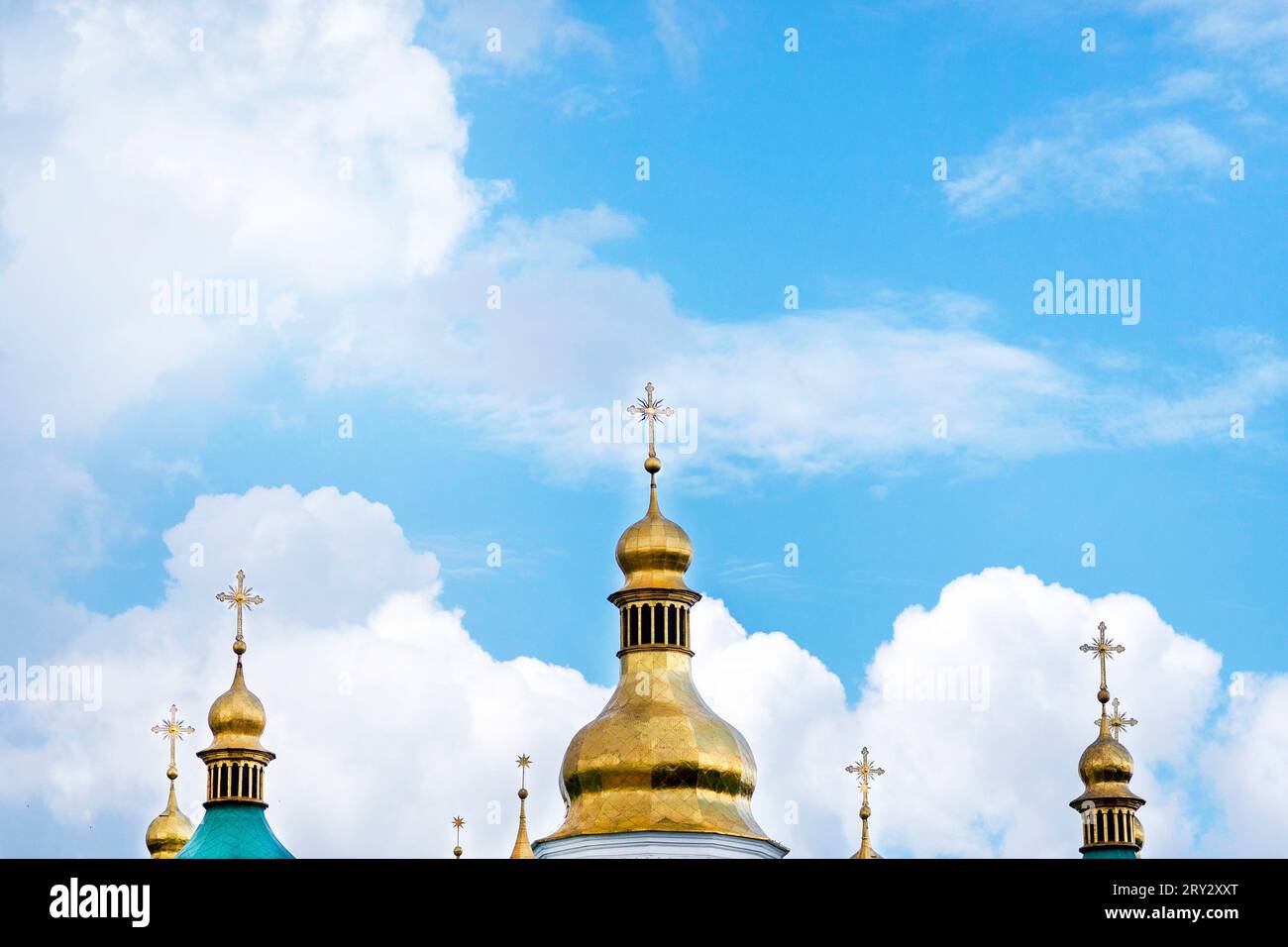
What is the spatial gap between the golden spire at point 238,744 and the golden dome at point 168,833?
1136cm

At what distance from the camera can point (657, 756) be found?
7531 cm

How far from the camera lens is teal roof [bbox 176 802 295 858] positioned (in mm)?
78688

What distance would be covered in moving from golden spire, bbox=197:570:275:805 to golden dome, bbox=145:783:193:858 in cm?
1136

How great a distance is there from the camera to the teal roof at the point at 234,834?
Answer: 78688mm

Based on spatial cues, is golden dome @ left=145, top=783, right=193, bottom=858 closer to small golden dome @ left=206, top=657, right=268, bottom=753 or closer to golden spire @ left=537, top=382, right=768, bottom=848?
small golden dome @ left=206, top=657, right=268, bottom=753

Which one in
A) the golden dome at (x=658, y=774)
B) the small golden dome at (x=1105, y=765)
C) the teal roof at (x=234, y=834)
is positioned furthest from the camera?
the small golden dome at (x=1105, y=765)

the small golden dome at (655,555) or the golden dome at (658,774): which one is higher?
the small golden dome at (655,555)

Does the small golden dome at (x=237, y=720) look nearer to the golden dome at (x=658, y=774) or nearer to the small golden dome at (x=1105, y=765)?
the golden dome at (x=658, y=774)

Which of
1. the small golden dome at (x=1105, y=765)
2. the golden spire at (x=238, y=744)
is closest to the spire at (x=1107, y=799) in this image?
the small golden dome at (x=1105, y=765)

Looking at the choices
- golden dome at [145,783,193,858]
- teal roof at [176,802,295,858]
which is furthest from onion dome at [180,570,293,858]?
golden dome at [145,783,193,858]

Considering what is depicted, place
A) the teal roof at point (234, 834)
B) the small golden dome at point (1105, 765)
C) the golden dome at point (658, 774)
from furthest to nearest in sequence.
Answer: the small golden dome at point (1105, 765), the teal roof at point (234, 834), the golden dome at point (658, 774)
